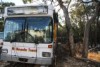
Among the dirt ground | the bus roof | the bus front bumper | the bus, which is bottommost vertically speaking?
the dirt ground

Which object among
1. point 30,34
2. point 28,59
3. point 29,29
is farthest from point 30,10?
point 28,59

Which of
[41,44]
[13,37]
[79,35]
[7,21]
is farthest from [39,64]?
[79,35]

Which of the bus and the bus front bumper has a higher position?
the bus

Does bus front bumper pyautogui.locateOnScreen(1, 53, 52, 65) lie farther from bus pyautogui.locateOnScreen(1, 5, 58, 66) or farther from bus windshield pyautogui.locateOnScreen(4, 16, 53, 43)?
bus windshield pyautogui.locateOnScreen(4, 16, 53, 43)

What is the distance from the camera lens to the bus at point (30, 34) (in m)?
11.7

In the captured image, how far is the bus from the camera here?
38.3 ft

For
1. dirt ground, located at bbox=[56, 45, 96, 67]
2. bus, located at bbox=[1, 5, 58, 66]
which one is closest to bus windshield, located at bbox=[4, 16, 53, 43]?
bus, located at bbox=[1, 5, 58, 66]

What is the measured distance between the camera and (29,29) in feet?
39.2

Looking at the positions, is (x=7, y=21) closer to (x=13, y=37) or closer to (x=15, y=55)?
(x=13, y=37)

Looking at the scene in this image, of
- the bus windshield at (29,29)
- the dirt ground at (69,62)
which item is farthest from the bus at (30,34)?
the dirt ground at (69,62)

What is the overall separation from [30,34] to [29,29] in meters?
0.28

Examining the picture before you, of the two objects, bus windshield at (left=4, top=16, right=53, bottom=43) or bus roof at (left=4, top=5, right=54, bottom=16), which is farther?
bus roof at (left=4, top=5, right=54, bottom=16)

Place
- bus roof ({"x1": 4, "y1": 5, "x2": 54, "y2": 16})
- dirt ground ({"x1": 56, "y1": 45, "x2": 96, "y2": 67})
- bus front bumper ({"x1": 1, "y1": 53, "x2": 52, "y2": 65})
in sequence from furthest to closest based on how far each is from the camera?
dirt ground ({"x1": 56, "y1": 45, "x2": 96, "y2": 67}) < bus roof ({"x1": 4, "y1": 5, "x2": 54, "y2": 16}) < bus front bumper ({"x1": 1, "y1": 53, "x2": 52, "y2": 65})

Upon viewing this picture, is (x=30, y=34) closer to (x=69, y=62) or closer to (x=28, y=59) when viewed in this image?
(x=28, y=59)
